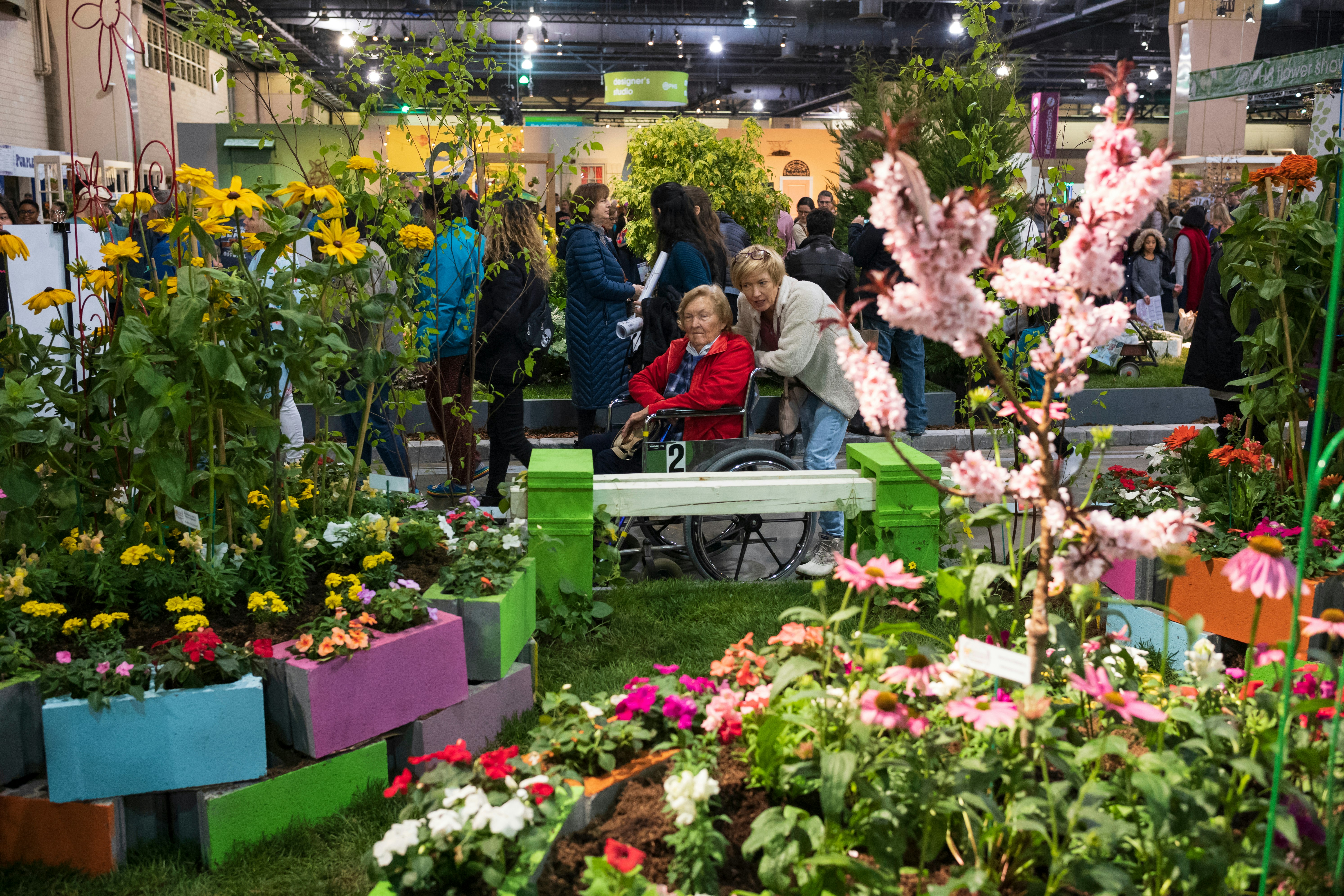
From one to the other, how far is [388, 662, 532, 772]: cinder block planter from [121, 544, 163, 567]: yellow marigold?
2.37ft

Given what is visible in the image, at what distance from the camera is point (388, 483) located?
3.66 m

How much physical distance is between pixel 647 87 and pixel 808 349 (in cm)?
1264

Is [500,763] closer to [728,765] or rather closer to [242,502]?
[728,765]

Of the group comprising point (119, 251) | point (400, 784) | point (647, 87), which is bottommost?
point (400, 784)

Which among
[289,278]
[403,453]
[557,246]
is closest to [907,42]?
[557,246]

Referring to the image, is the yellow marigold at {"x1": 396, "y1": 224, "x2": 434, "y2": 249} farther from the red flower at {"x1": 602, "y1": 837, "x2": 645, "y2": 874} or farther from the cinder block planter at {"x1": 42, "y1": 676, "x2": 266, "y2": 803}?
the red flower at {"x1": 602, "y1": 837, "x2": 645, "y2": 874}

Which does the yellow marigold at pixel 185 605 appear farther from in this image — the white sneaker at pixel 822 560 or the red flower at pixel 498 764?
the white sneaker at pixel 822 560


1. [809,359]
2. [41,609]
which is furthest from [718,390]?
[41,609]

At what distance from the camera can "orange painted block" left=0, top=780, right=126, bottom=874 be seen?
216 cm

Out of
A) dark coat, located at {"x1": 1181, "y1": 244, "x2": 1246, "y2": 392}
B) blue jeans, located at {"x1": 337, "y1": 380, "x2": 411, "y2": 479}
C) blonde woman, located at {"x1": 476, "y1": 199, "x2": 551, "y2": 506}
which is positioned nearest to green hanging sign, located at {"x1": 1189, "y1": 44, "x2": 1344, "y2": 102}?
dark coat, located at {"x1": 1181, "y1": 244, "x2": 1246, "y2": 392}

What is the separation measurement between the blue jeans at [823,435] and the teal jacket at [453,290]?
1.43 m

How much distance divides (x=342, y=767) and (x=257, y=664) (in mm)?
294

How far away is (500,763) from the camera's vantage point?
66.0 inches

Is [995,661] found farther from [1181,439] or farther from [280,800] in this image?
[1181,439]
